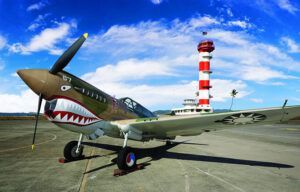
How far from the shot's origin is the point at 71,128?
9.65 meters

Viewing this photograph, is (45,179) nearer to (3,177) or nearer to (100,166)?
(3,177)

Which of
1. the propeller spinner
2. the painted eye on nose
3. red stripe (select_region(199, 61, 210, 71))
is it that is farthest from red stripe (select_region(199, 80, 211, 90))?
the painted eye on nose

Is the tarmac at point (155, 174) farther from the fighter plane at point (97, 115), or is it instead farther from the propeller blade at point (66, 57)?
the propeller blade at point (66, 57)

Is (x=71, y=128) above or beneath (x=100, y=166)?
above

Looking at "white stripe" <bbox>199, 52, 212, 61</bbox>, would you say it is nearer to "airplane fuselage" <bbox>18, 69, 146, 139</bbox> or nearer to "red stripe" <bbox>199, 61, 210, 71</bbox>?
"red stripe" <bbox>199, 61, 210, 71</bbox>

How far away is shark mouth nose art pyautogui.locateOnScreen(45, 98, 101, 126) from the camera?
920 cm

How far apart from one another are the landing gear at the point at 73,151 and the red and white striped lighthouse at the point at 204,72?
54.8 m

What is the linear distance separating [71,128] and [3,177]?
8.42ft

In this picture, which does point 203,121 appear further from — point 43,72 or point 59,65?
point 43,72

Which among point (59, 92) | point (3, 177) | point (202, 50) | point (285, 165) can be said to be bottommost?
point (3, 177)

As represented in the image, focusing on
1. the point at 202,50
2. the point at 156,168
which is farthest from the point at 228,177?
the point at 202,50

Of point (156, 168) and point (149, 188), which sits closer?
point (149, 188)

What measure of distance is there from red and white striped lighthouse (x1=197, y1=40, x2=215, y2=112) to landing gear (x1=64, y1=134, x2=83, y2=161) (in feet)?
180

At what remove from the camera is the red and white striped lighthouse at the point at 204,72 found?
6462 cm
